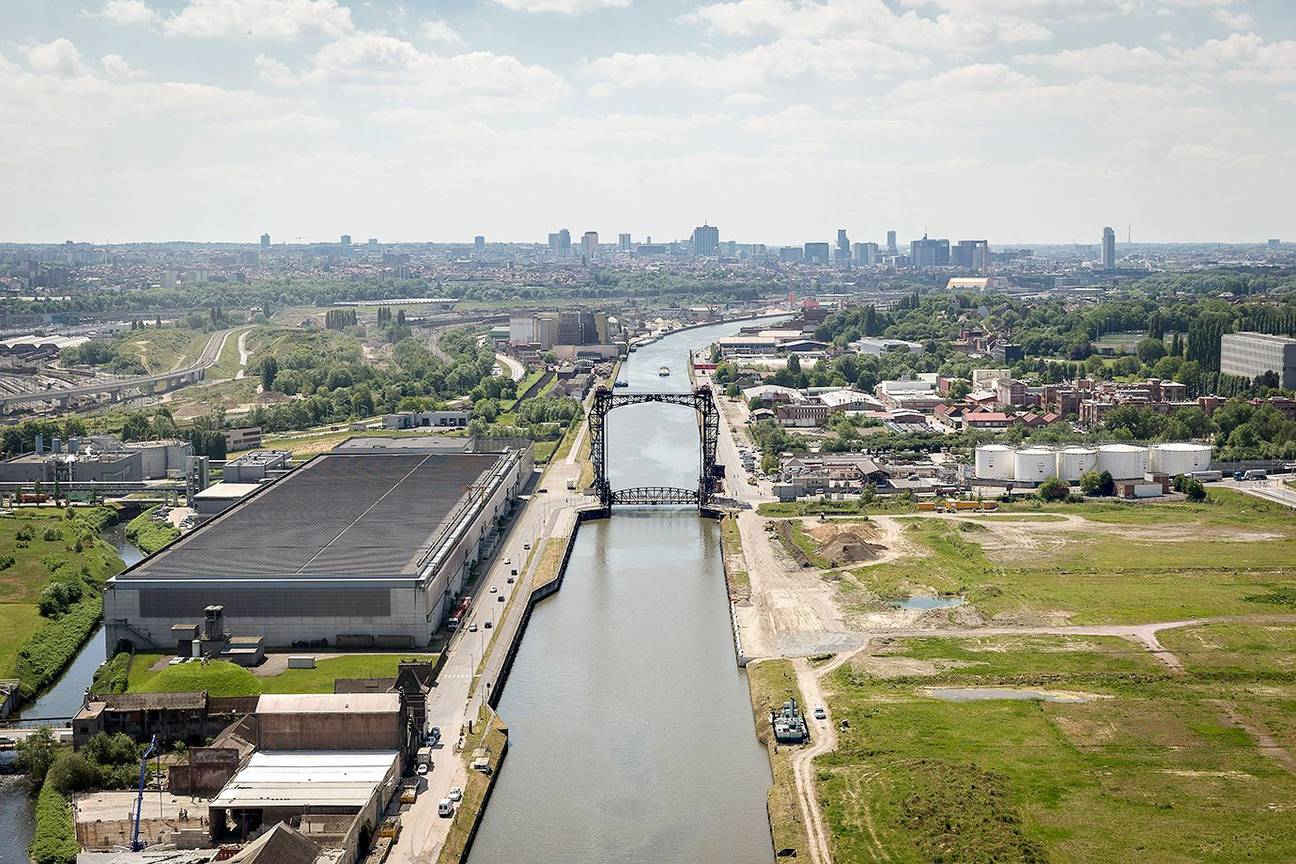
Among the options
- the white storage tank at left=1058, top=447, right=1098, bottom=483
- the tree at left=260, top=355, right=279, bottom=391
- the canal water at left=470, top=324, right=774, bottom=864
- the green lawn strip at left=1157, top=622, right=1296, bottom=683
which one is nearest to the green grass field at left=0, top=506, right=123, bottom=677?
the canal water at left=470, top=324, right=774, bottom=864

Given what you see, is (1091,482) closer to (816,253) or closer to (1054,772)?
(1054,772)

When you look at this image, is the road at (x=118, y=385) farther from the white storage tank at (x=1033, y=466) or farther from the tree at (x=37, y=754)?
the tree at (x=37, y=754)

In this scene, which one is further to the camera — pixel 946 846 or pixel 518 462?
pixel 518 462

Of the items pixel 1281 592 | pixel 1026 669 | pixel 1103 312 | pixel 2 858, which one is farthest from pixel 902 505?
pixel 1103 312

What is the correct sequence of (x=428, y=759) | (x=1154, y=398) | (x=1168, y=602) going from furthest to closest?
(x=1154, y=398) < (x=1168, y=602) < (x=428, y=759)

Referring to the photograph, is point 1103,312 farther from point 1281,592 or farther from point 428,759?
point 428,759

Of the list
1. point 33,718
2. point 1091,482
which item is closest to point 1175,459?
point 1091,482

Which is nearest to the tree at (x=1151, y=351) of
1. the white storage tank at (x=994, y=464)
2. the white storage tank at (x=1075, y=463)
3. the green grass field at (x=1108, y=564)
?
the white storage tank at (x=1075, y=463)
